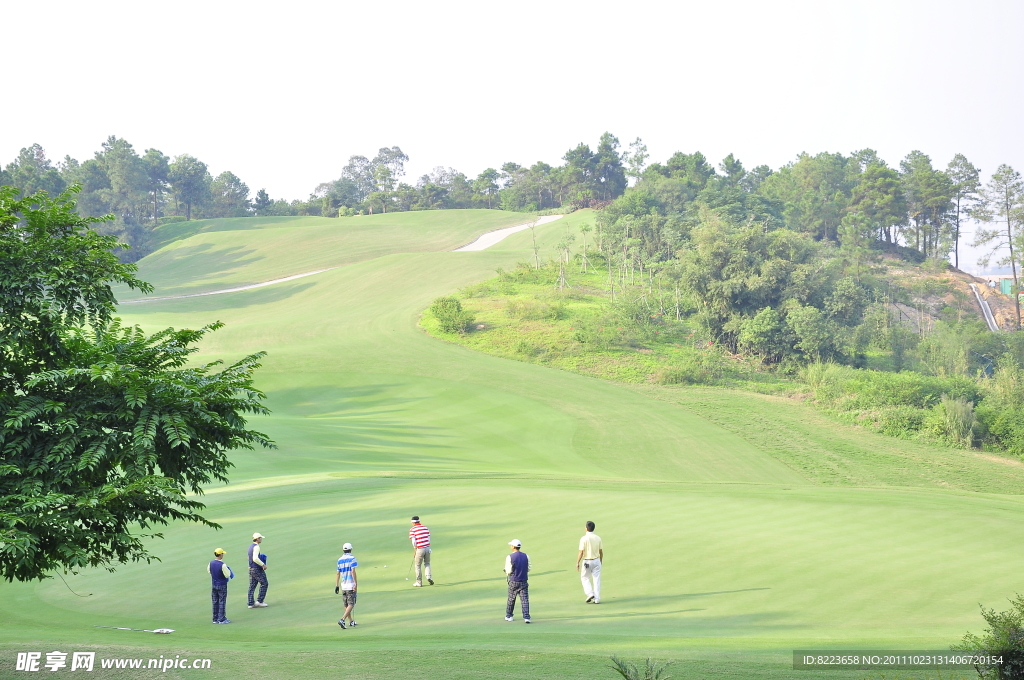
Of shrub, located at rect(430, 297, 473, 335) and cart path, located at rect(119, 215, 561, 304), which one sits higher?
cart path, located at rect(119, 215, 561, 304)

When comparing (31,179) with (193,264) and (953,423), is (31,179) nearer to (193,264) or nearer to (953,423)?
(193,264)

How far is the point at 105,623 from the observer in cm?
1491

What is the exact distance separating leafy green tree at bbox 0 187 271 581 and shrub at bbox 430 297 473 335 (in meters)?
51.2

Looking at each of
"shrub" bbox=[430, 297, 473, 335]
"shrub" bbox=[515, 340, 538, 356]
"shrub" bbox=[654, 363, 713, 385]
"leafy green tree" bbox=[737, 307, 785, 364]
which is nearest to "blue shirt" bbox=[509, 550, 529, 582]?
"shrub" bbox=[654, 363, 713, 385]

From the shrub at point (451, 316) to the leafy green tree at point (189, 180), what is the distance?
321 ft

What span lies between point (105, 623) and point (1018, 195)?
11869cm

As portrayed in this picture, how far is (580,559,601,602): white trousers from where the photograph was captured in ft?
48.9

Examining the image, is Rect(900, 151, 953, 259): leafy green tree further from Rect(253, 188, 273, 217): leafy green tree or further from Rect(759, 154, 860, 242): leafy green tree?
Rect(253, 188, 273, 217): leafy green tree

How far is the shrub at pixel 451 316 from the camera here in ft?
207

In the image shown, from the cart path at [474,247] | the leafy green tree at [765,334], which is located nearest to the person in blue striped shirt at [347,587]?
the leafy green tree at [765,334]

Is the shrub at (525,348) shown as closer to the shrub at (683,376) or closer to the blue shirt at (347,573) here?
the shrub at (683,376)

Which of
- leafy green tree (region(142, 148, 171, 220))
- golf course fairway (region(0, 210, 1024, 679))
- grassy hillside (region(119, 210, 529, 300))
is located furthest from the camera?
leafy green tree (region(142, 148, 171, 220))

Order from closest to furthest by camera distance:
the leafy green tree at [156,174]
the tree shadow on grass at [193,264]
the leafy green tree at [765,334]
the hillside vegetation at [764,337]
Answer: the hillside vegetation at [764,337] → the leafy green tree at [765,334] → the tree shadow on grass at [193,264] → the leafy green tree at [156,174]

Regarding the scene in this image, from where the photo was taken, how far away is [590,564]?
14.9 m
